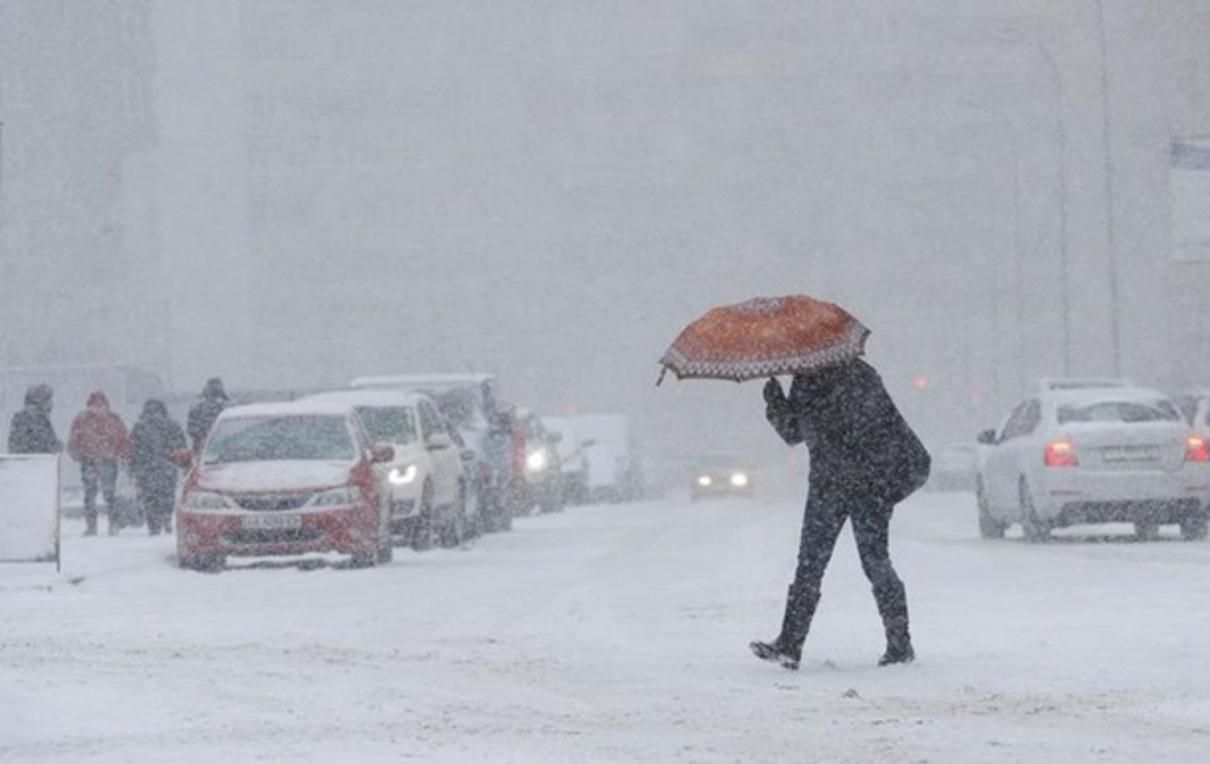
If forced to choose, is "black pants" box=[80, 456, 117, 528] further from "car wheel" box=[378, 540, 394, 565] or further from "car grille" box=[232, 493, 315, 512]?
"car grille" box=[232, 493, 315, 512]

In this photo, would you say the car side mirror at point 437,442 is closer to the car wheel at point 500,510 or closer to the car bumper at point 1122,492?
the car bumper at point 1122,492

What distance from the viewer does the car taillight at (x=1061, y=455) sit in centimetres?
3033

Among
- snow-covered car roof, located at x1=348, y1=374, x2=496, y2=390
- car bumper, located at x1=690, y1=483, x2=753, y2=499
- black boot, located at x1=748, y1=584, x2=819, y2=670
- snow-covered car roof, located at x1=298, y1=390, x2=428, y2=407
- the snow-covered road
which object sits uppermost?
snow-covered car roof, located at x1=348, y1=374, x2=496, y2=390

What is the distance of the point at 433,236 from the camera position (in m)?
171

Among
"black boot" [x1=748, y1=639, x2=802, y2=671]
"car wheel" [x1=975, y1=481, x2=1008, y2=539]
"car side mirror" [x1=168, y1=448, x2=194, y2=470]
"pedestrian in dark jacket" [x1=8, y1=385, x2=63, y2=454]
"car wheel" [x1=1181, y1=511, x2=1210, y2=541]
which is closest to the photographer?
"black boot" [x1=748, y1=639, x2=802, y2=671]

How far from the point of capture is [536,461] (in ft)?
167

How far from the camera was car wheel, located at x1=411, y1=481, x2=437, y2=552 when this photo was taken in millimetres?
31391

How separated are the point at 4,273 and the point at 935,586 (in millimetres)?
86653

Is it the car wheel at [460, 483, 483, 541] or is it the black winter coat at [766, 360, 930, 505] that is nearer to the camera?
the black winter coat at [766, 360, 930, 505]

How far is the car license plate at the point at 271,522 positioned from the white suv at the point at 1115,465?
26.2 ft

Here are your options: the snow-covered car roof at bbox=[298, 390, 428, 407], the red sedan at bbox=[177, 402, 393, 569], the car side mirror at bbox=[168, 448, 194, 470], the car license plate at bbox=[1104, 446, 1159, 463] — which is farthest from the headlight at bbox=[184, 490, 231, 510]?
the car license plate at bbox=[1104, 446, 1159, 463]

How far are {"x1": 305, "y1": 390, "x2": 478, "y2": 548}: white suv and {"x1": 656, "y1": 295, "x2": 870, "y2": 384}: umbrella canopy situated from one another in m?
15.3

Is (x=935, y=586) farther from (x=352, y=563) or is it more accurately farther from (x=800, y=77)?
(x=800, y=77)

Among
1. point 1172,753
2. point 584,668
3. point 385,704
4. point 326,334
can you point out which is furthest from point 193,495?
point 326,334
